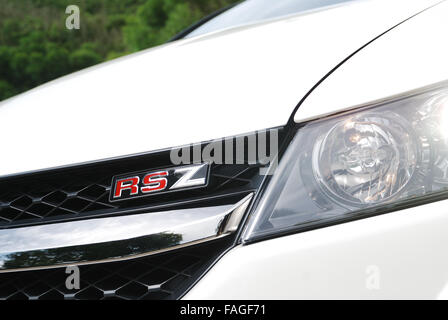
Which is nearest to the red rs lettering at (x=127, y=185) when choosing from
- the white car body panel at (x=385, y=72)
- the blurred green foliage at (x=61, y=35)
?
the white car body panel at (x=385, y=72)

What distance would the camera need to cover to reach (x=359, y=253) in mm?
863

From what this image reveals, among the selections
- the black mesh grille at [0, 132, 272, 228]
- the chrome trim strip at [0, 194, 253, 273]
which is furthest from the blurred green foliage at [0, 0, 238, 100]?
the chrome trim strip at [0, 194, 253, 273]

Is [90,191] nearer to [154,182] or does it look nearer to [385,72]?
[154,182]

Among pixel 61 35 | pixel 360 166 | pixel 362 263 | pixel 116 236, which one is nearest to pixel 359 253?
pixel 362 263

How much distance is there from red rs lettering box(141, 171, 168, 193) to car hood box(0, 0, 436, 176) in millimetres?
59

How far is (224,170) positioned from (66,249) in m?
0.36

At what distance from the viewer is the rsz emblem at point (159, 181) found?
3.40 ft

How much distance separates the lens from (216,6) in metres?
18.5

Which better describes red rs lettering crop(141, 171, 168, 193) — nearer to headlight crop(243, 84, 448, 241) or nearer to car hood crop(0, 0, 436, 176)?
car hood crop(0, 0, 436, 176)

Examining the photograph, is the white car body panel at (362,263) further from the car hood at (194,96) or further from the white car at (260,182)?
the car hood at (194,96)

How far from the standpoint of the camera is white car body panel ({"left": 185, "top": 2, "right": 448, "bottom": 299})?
855mm

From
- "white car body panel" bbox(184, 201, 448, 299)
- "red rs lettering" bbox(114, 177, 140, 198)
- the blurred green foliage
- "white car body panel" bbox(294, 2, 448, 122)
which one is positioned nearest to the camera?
"white car body panel" bbox(184, 201, 448, 299)

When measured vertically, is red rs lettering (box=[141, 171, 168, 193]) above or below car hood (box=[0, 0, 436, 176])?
below

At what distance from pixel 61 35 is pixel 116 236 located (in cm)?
3360
